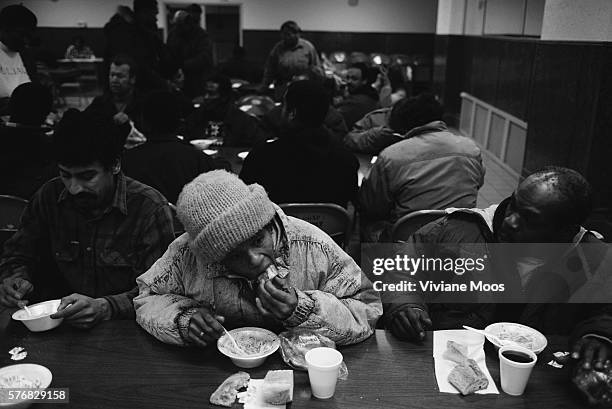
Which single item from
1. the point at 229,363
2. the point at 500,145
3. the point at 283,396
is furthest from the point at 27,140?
the point at 500,145

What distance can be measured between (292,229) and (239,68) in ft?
21.4

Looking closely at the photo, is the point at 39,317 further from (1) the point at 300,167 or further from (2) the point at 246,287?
(1) the point at 300,167

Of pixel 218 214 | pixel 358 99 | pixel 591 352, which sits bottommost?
pixel 591 352

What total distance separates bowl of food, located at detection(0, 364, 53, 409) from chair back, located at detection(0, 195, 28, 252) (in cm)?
139

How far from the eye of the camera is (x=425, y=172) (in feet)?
9.29

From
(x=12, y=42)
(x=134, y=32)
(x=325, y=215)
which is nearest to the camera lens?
(x=325, y=215)

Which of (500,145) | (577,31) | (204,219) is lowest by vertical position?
(500,145)

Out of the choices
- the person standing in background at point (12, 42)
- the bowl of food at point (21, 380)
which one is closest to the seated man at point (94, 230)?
the bowl of food at point (21, 380)

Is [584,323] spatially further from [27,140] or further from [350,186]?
[27,140]

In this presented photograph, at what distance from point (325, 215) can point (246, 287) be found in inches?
47.7

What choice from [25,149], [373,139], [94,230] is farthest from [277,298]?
[373,139]

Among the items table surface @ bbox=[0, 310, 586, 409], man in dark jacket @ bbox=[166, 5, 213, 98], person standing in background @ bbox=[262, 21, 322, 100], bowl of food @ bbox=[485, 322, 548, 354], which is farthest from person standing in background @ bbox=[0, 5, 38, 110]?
bowl of food @ bbox=[485, 322, 548, 354]

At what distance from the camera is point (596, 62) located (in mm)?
3555

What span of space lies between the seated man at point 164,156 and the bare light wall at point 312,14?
35.4ft
